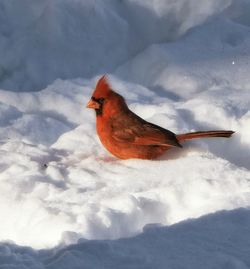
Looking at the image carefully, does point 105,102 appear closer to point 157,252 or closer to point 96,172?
point 96,172

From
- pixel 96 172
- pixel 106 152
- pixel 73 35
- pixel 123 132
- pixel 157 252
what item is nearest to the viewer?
pixel 157 252

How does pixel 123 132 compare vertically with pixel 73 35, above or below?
below

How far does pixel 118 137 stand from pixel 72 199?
67 centimetres

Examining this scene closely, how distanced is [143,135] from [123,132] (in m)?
0.10

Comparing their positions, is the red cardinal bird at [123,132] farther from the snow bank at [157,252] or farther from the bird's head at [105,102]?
the snow bank at [157,252]

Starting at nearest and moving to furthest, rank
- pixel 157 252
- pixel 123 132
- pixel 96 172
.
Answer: pixel 157 252, pixel 96 172, pixel 123 132

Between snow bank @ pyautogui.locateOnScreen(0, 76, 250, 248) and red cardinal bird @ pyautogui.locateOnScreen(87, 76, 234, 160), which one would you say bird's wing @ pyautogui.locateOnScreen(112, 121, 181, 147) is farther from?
snow bank @ pyautogui.locateOnScreen(0, 76, 250, 248)

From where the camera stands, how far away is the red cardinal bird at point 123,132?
4.10 meters

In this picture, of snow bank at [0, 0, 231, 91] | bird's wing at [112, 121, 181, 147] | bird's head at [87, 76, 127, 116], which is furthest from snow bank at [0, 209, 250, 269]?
snow bank at [0, 0, 231, 91]

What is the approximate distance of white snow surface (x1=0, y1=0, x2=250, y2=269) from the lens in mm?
3057

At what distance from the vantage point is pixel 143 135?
4.11 m

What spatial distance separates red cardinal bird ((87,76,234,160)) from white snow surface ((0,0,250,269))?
8 centimetres

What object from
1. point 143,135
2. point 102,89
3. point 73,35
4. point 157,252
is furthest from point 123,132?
point 73,35

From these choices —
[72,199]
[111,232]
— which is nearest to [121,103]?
[72,199]
